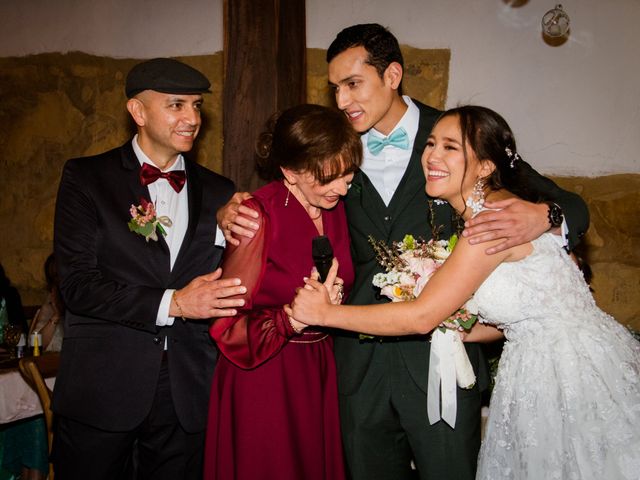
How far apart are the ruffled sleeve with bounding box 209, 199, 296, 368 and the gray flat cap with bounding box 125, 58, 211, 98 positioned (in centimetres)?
59

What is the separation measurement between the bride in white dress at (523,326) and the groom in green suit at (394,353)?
0.63 feet

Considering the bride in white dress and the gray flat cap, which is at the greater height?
the gray flat cap

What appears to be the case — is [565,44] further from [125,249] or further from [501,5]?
[125,249]

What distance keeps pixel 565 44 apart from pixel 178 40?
8.90ft

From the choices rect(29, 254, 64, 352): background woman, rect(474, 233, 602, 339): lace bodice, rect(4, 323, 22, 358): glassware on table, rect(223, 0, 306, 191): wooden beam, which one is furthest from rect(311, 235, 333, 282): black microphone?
rect(29, 254, 64, 352): background woman

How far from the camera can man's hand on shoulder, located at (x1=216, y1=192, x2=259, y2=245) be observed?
2.42 metres

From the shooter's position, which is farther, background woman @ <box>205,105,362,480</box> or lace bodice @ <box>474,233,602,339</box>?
background woman @ <box>205,105,362,480</box>

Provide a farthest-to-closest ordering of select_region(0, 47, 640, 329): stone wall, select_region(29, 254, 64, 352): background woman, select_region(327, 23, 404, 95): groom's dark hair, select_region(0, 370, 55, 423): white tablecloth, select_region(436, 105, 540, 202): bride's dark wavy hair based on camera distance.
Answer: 1. select_region(0, 47, 640, 329): stone wall
2. select_region(29, 254, 64, 352): background woman
3. select_region(0, 370, 55, 423): white tablecloth
4. select_region(327, 23, 404, 95): groom's dark hair
5. select_region(436, 105, 540, 202): bride's dark wavy hair

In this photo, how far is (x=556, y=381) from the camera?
2.17 metres

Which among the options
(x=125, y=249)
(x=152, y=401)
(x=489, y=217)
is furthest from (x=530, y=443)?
(x=125, y=249)

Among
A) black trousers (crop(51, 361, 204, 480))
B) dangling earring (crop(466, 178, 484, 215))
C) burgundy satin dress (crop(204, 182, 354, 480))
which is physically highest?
dangling earring (crop(466, 178, 484, 215))

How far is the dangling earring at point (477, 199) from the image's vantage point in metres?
2.28

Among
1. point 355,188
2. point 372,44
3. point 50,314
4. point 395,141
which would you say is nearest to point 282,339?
point 355,188

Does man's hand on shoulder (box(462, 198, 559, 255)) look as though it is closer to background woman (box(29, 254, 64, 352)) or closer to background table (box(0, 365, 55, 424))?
background table (box(0, 365, 55, 424))
